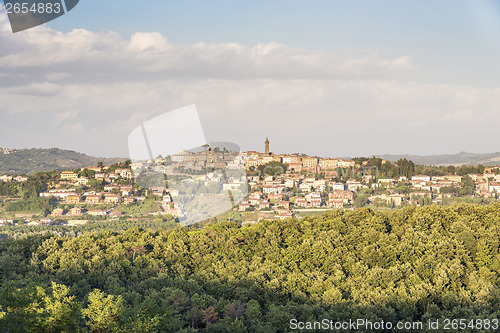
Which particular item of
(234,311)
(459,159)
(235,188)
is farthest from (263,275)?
(459,159)

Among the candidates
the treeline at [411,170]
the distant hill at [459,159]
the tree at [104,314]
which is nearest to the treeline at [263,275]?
the tree at [104,314]

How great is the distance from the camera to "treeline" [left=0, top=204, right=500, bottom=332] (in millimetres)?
10805

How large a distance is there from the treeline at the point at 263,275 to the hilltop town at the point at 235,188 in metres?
33.9

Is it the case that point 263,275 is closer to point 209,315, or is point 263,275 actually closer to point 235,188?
A: point 209,315

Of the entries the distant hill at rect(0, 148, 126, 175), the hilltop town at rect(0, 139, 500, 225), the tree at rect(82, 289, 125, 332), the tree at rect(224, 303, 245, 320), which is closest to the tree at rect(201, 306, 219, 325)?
the tree at rect(224, 303, 245, 320)

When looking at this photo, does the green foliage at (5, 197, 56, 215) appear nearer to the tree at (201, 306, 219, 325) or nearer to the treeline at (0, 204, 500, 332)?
the treeline at (0, 204, 500, 332)

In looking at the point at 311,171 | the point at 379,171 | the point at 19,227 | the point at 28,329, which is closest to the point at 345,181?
the point at 379,171

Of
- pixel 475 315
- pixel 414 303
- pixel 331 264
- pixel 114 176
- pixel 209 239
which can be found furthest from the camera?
pixel 114 176

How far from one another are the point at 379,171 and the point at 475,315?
222ft

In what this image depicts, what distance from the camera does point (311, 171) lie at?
291 feet

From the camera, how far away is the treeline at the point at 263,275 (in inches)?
425

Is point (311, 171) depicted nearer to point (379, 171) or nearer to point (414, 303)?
point (379, 171)

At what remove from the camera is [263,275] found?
17.0 meters

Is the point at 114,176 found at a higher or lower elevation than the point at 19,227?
higher
